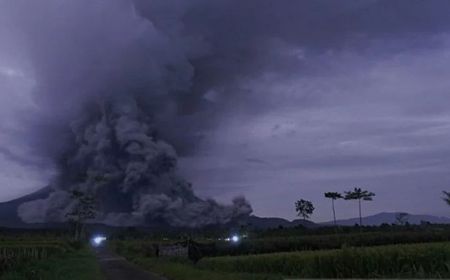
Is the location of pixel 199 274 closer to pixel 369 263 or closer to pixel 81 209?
pixel 369 263

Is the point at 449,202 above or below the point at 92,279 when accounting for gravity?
above

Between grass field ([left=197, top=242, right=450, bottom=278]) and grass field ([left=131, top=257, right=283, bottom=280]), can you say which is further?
grass field ([left=197, top=242, right=450, bottom=278])

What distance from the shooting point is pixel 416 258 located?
95.3 ft

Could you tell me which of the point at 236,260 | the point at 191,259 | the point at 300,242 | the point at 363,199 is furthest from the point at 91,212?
the point at 236,260

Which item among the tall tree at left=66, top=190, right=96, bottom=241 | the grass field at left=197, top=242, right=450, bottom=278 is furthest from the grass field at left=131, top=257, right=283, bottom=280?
the tall tree at left=66, top=190, right=96, bottom=241

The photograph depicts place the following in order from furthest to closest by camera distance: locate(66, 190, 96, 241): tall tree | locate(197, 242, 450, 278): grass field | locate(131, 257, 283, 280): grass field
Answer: locate(66, 190, 96, 241): tall tree < locate(197, 242, 450, 278): grass field < locate(131, 257, 283, 280): grass field

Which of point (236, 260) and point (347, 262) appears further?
point (236, 260)

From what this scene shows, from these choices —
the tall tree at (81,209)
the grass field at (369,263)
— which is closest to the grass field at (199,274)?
the grass field at (369,263)

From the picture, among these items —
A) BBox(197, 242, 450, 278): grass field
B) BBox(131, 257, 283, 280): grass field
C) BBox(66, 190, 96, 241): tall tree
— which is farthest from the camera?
BBox(66, 190, 96, 241): tall tree

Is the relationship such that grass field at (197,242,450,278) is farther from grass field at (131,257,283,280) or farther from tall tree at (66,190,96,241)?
tall tree at (66,190,96,241)

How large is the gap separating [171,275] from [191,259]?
1619cm

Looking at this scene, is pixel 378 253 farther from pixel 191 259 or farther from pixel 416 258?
pixel 191 259

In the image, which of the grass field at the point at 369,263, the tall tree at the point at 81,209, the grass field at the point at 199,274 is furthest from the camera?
the tall tree at the point at 81,209

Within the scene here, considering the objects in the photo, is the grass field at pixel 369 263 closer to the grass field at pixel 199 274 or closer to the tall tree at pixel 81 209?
the grass field at pixel 199 274
